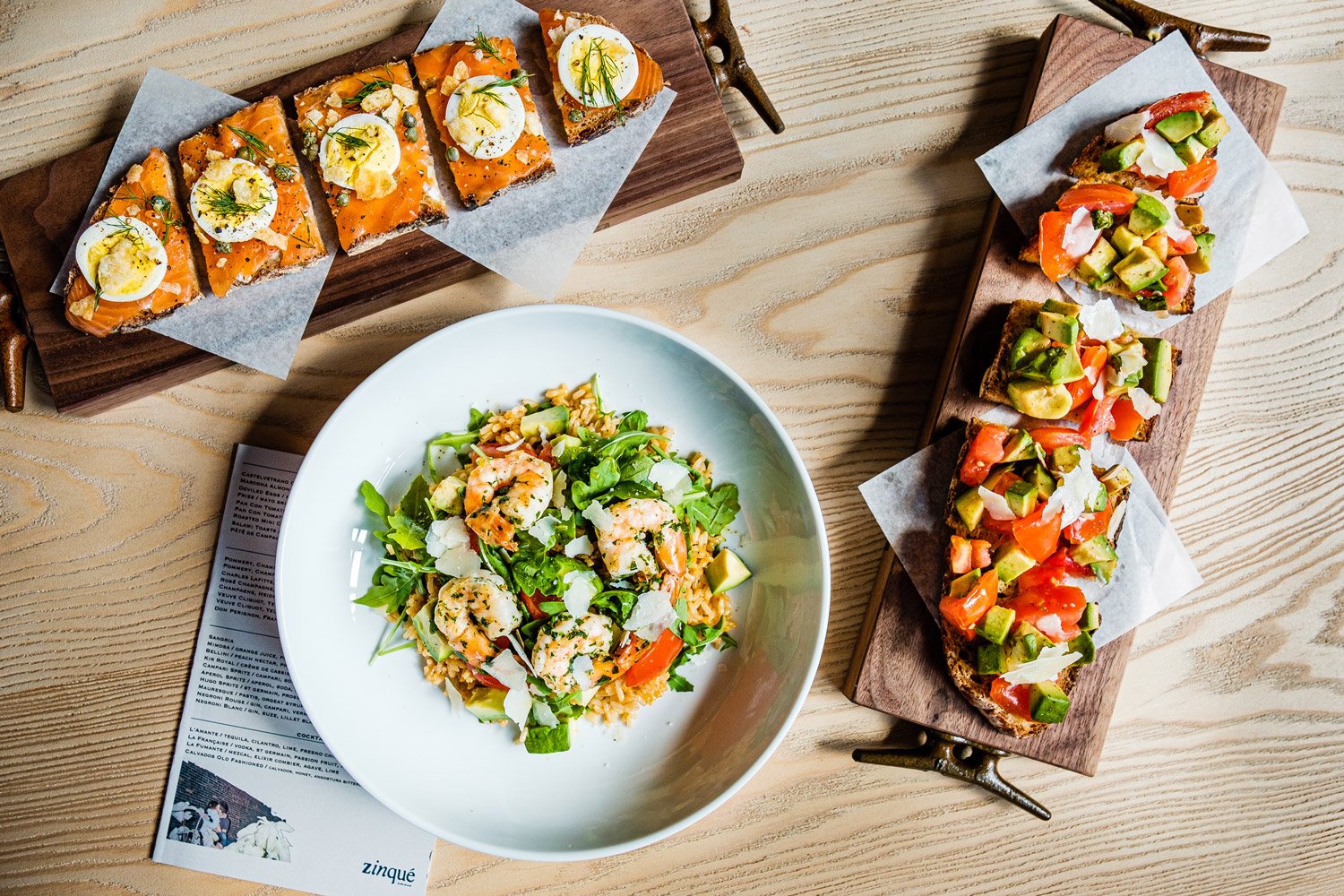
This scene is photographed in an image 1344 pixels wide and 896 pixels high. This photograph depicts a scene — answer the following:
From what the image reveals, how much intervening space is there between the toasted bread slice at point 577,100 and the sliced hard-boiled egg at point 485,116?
13 centimetres

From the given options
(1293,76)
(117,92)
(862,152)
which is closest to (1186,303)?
(1293,76)

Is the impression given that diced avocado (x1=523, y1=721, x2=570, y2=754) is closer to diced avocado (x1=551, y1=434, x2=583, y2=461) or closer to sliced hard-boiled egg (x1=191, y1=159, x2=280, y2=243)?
diced avocado (x1=551, y1=434, x2=583, y2=461)

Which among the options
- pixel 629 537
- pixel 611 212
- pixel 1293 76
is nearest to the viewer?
pixel 629 537

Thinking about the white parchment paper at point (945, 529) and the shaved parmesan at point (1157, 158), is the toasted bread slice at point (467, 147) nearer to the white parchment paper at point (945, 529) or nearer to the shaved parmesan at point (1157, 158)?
the white parchment paper at point (945, 529)

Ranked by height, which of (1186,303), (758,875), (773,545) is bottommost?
(758,875)

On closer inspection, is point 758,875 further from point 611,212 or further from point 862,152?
point 862,152

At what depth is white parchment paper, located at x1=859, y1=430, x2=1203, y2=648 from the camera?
2.35 metres

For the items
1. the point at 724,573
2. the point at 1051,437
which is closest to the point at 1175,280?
Answer: the point at 1051,437

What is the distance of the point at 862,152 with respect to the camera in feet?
8.15

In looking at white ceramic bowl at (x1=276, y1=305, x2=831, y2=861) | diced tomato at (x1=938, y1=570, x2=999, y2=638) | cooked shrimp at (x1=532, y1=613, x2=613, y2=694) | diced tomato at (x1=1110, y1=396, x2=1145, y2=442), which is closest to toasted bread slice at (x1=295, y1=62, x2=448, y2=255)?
white ceramic bowl at (x1=276, y1=305, x2=831, y2=861)

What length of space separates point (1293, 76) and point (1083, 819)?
243 cm

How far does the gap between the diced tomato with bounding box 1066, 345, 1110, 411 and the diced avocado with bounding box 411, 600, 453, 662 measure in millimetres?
1876

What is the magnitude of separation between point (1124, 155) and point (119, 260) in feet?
8.93

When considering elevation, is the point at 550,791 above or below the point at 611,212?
below
